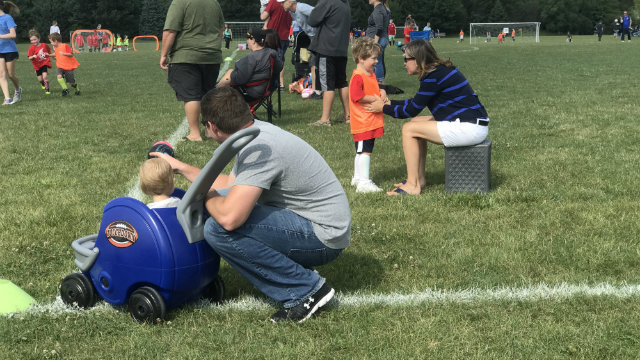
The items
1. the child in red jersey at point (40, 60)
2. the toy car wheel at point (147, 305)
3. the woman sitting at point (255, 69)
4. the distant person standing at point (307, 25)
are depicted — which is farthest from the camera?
the child in red jersey at point (40, 60)

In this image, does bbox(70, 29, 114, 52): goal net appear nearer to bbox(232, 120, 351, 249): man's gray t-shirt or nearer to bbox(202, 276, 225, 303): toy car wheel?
bbox(202, 276, 225, 303): toy car wheel

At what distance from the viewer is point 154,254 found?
3115 mm

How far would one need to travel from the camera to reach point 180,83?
26.1 feet

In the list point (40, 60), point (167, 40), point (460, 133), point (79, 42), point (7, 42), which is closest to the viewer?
point (460, 133)

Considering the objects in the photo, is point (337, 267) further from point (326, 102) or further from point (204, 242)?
point (326, 102)

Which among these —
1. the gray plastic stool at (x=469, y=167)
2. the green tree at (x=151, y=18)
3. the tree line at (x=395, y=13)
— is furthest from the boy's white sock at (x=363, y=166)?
the green tree at (x=151, y=18)

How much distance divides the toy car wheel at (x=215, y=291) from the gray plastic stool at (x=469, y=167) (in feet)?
9.16

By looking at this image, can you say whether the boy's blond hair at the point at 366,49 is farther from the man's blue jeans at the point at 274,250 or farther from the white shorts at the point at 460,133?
the man's blue jeans at the point at 274,250

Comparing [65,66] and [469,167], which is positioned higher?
[65,66]

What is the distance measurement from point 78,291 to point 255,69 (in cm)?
546

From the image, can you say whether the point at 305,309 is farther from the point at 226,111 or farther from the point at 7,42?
the point at 7,42

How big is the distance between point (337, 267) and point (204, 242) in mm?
1133

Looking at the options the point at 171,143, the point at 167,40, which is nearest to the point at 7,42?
the point at 167,40

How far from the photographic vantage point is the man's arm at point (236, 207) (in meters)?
3.09
